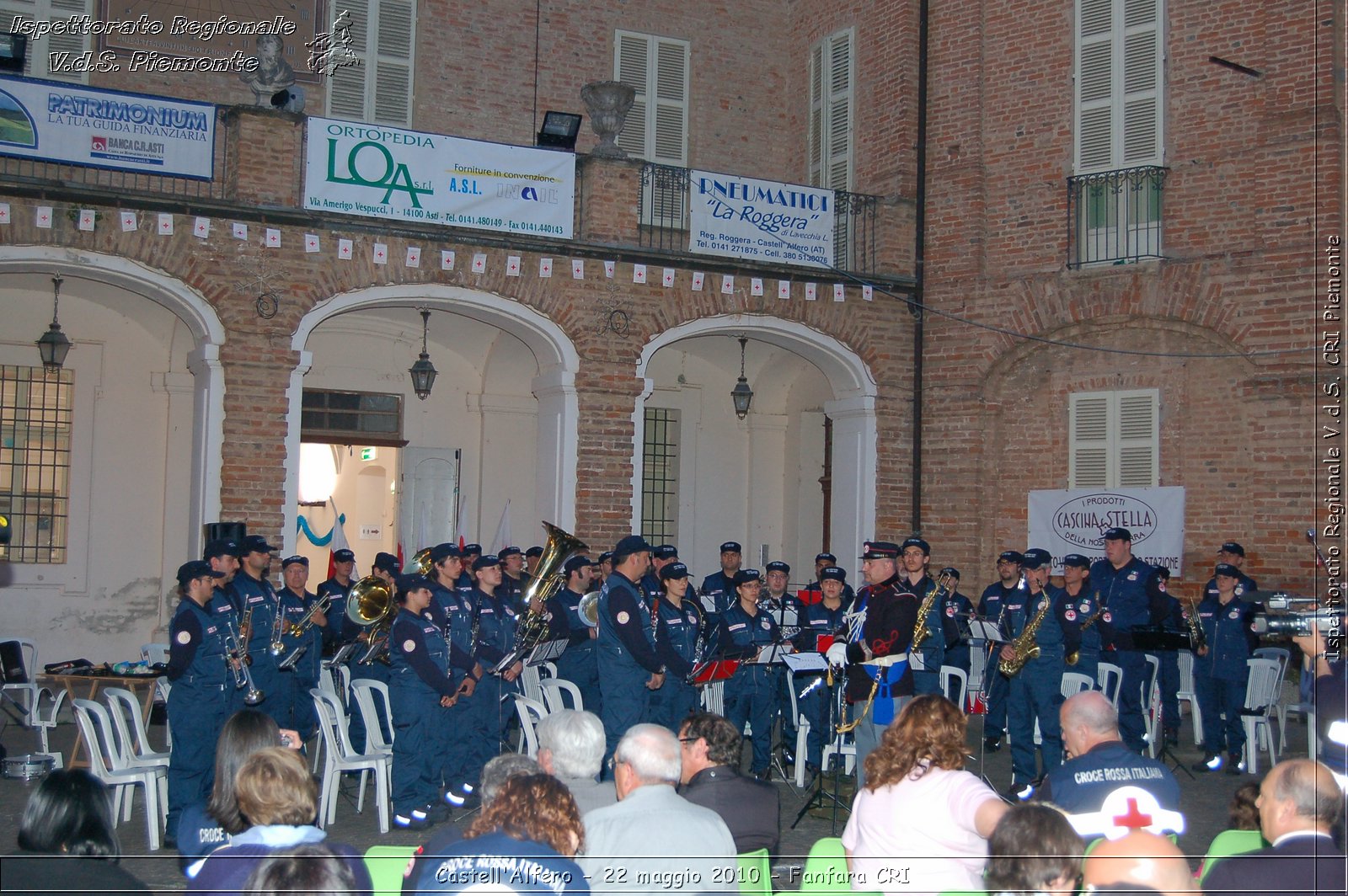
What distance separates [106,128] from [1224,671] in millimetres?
11958

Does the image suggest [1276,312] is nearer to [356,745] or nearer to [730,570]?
[730,570]

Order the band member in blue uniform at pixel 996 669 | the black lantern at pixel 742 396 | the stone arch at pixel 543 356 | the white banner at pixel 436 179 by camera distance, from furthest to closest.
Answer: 1. the black lantern at pixel 742 396
2. the stone arch at pixel 543 356
3. the white banner at pixel 436 179
4. the band member in blue uniform at pixel 996 669

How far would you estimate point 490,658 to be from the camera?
10344 millimetres

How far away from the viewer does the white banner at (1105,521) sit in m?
14.4

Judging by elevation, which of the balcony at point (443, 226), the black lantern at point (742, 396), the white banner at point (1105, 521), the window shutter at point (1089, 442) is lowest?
the white banner at point (1105, 521)

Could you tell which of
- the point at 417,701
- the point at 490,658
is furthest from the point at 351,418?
the point at 417,701

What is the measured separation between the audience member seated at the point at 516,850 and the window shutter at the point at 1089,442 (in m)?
12.1

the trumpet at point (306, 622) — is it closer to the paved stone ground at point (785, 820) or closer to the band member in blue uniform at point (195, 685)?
the paved stone ground at point (785, 820)

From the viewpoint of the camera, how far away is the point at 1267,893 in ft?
13.6

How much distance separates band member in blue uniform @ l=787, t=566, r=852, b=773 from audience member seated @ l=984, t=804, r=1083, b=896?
22.2 feet

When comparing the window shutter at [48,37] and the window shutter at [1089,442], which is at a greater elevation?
the window shutter at [48,37]

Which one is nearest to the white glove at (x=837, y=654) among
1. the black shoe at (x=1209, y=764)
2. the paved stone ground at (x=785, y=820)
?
the paved stone ground at (x=785, y=820)

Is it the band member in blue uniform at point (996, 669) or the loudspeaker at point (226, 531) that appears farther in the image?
the loudspeaker at point (226, 531)

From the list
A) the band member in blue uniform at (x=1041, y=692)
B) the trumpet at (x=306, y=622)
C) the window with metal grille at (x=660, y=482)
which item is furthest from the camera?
the window with metal grille at (x=660, y=482)
